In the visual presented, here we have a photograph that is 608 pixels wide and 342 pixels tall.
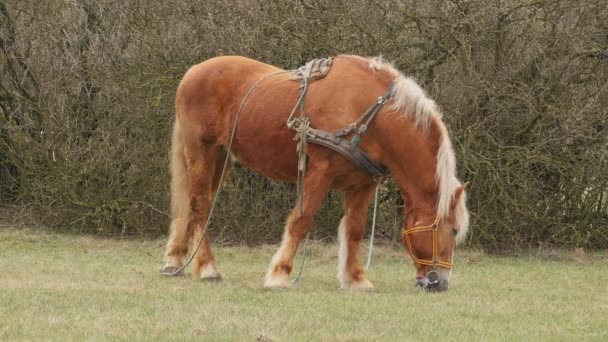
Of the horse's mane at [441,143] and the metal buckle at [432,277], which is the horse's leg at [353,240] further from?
the horse's mane at [441,143]

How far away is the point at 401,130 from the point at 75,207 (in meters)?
6.23

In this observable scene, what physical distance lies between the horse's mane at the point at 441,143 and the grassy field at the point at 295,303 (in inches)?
26.0

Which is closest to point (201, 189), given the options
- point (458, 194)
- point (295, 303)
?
point (295, 303)

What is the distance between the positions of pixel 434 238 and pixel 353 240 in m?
0.84

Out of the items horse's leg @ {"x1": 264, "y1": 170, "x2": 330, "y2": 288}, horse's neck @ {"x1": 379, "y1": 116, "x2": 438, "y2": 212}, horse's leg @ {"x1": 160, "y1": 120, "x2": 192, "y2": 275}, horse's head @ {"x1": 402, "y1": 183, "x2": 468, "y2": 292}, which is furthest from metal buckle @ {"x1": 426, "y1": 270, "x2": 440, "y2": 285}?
horse's leg @ {"x1": 160, "y1": 120, "x2": 192, "y2": 275}

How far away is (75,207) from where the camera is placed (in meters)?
12.4

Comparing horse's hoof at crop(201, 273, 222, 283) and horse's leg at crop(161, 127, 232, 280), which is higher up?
horse's leg at crop(161, 127, 232, 280)

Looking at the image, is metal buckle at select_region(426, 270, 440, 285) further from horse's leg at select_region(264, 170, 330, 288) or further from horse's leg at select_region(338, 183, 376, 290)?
horse's leg at select_region(264, 170, 330, 288)

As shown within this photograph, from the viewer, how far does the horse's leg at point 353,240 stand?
7.86 meters

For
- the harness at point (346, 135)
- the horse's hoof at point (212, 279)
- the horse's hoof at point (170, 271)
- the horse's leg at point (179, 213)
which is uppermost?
the harness at point (346, 135)

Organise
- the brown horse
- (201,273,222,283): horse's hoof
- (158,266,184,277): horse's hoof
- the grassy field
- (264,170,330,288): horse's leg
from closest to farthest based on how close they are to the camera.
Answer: the grassy field
the brown horse
(264,170,330,288): horse's leg
(201,273,222,283): horse's hoof
(158,266,184,277): horse's hoof

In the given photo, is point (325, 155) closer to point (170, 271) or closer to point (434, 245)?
point (434, 245)

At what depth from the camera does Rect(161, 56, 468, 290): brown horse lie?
7375mm

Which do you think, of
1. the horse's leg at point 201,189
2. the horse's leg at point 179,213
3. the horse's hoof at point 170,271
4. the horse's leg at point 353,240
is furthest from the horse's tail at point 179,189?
the horse's leg at point 353,240
